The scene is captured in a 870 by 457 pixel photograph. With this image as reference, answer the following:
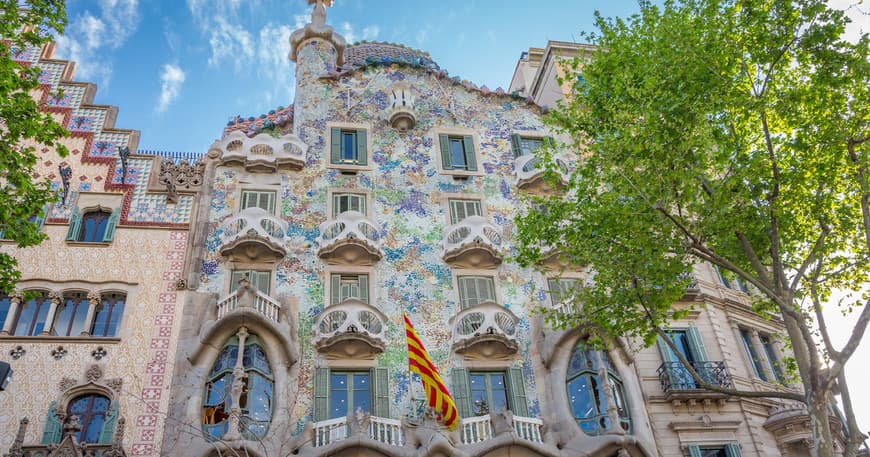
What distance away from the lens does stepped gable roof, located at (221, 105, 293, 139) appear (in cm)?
2355

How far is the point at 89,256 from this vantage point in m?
18.8

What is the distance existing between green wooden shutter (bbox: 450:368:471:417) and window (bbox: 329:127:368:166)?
787 centimetres

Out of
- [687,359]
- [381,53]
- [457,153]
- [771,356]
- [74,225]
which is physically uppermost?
[381,53]

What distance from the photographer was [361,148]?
75.7 feet

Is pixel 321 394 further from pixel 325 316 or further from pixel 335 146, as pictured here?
pixel 335 146

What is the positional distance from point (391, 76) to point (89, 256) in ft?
39.3

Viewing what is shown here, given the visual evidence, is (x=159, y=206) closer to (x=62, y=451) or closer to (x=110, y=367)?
(x=110, y=367)

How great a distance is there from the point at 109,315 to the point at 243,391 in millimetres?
4313

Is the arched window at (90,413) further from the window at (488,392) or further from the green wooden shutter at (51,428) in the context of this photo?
the window at (488,392)

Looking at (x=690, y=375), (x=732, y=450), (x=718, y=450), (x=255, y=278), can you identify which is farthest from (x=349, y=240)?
(x=732, y=450)

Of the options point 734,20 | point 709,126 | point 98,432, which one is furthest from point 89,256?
point 734,20

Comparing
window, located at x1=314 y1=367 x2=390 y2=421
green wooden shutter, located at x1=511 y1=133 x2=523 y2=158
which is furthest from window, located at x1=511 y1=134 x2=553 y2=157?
window, located at x1=314 y1=367 x2=390 y2=421

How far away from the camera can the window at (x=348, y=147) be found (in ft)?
74.4

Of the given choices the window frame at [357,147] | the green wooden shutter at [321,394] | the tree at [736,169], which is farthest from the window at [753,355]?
the window frame at [357,147]
